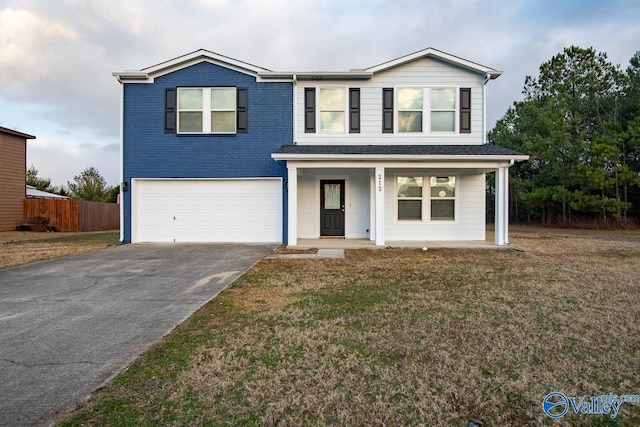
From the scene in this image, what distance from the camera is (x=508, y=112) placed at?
24.9 meters

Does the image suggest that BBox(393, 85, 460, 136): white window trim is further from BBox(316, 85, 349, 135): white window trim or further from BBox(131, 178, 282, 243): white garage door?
BBox(131, 178, 282, 243): white garage door

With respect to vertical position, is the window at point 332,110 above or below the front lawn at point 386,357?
above

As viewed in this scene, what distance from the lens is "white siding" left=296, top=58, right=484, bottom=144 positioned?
12.2 metres

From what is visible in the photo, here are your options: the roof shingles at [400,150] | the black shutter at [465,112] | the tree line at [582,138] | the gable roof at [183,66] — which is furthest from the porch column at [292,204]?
the tree line at [582,138]

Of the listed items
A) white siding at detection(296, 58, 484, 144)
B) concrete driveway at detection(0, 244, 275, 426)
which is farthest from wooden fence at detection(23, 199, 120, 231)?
white siding at detection(296, 58, 484, 144)

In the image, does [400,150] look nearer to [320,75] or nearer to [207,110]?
[320,75]

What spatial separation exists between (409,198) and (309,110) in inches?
181

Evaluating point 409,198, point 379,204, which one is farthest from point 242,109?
point 409,198

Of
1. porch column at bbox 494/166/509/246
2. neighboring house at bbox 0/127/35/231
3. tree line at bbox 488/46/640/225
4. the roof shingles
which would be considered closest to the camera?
the roof shingles

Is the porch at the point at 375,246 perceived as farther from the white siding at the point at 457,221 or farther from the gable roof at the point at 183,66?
the gable roof at the point at 183,66

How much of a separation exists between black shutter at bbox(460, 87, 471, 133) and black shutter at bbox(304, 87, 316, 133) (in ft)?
16.4

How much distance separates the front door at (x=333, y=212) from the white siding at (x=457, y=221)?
158 centimetres

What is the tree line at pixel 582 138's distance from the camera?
18.1m

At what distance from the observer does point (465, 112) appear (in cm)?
1223
